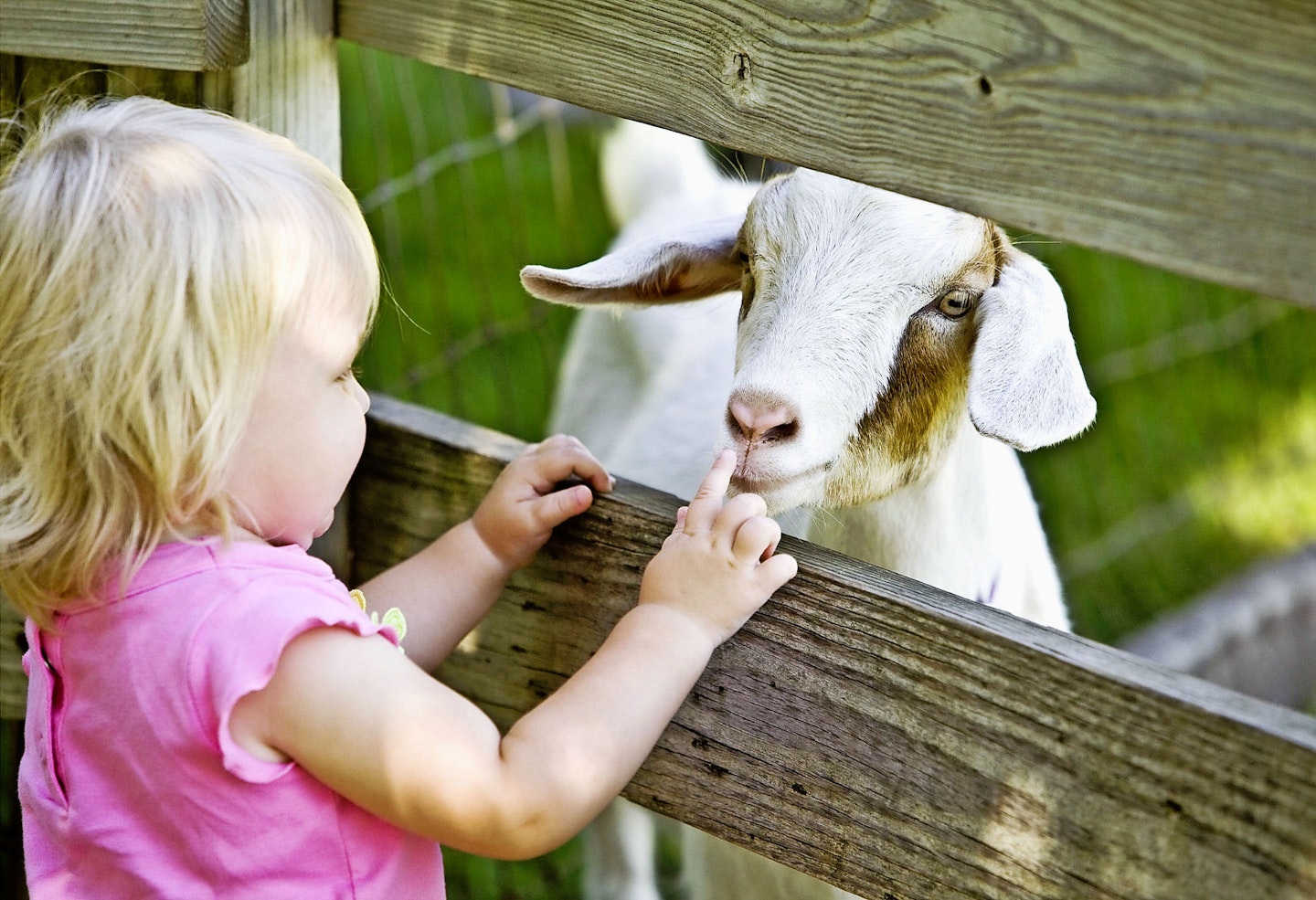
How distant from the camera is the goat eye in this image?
1797 millimetres

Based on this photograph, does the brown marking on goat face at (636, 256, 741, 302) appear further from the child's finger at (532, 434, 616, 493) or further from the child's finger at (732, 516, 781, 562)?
the child's finger at (732, 516, 781, 562)

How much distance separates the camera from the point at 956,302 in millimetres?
1807

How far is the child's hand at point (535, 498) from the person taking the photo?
156 cm

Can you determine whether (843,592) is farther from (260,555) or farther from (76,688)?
(76,688)

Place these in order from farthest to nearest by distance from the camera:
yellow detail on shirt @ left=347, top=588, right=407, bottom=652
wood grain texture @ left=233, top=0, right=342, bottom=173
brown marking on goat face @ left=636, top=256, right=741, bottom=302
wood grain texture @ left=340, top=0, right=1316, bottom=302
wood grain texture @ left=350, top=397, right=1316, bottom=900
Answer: brown marking on goat face @ left=636, top=256, right=741, bottom=302
wood grain texture @ left=233, top=0, right=342, bottom=173
yellow detail on shirt @ left=347, top=588, right=407, bottom=652
wood grain texture @ left=350, top=397, right=1316, bottom=900
wood grain texture @ left=340, top=0, right=1316, bottom=302

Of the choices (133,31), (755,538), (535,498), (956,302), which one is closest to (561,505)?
(535,498)

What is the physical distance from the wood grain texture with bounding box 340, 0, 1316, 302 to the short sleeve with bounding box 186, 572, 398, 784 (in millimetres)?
642

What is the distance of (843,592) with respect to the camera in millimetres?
1343

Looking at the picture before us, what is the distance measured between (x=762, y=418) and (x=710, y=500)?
0.22 metres

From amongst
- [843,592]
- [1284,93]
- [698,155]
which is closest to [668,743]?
[843,592]

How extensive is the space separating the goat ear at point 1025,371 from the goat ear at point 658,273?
0.46m

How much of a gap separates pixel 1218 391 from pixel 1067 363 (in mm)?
4177

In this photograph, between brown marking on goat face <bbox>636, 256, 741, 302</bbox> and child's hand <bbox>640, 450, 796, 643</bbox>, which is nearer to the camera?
child's hand <bbox>640, 450, 796, 643</bbox>

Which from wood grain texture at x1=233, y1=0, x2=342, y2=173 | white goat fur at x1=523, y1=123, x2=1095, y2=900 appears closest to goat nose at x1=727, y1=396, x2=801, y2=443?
white goat fur at x1=523, y1=123, x2=1095, y2=900
